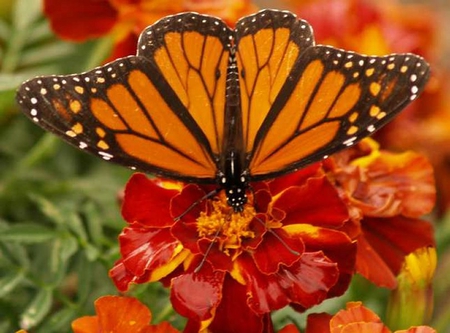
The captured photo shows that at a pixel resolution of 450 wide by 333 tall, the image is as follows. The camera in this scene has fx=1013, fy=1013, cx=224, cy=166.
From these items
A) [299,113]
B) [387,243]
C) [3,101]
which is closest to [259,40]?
[299,113]

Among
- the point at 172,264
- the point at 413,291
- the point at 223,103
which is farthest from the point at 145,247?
the point at 413,291

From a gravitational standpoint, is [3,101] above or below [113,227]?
above

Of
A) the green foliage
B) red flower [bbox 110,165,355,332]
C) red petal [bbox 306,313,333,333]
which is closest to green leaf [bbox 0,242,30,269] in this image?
the green foliage

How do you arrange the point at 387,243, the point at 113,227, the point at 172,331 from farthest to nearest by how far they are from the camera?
the point at 113,227 < the point at 387,243 < the point at 172,331

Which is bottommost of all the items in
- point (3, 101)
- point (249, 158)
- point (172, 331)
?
point (172, 331)

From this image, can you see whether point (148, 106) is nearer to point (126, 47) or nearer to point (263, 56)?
point (263, 56)

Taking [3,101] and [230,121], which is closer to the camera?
[230,121]

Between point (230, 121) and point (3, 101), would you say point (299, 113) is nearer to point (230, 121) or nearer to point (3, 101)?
point (230, 121)

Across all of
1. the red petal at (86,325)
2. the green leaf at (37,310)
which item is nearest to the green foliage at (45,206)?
the green leaf at (37,310)
